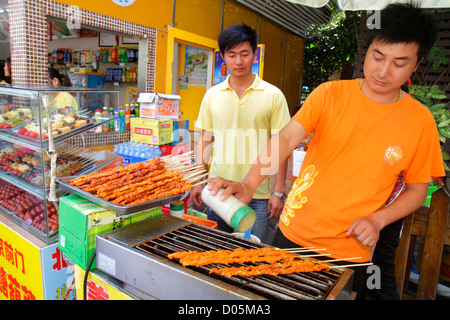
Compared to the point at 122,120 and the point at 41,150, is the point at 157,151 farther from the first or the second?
the point at 41,150

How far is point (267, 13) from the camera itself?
882 cm

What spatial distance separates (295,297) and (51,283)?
2172 millimetres

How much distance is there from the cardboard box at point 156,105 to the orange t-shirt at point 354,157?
3743mm

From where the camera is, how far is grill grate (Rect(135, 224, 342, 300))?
1304mm

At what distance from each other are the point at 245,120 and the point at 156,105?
9.19ft

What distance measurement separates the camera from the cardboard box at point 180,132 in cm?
549

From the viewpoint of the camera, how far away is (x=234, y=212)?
55.1 inches

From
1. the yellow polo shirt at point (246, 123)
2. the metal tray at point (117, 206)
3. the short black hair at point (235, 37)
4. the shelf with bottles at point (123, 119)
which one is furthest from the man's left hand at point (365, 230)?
the shelf with bottles at point (123, 119)

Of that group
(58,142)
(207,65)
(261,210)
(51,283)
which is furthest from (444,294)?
(207,65)

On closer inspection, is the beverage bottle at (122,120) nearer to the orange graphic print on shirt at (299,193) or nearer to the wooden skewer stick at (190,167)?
the wooden skewer stick at (190,167)

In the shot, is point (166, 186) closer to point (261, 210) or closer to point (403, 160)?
point (261, 210)

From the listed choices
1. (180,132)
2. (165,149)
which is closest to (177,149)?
Result: (165,149)

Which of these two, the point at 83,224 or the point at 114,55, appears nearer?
the point at 83,224

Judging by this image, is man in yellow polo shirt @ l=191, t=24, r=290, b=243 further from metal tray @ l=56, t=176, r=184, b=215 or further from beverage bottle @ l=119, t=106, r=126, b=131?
beverage bottle @ l=119, t=106, r=126, b=131
